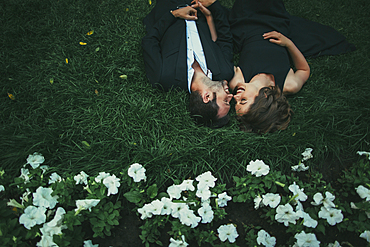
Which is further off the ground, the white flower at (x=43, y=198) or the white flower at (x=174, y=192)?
the white flower at (x=43, y=198)

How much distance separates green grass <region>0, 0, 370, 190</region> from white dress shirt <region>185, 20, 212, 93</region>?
381mm

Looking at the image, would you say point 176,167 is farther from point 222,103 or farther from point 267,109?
point 267,109

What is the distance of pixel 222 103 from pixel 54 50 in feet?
7.58

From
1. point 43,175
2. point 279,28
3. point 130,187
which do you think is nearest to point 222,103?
point 130,187

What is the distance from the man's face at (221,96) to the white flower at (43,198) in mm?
1770

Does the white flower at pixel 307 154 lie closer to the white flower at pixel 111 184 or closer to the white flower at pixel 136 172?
the white flower at pixel 136 172

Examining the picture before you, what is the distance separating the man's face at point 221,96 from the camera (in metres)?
2.57

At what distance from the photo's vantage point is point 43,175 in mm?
2154

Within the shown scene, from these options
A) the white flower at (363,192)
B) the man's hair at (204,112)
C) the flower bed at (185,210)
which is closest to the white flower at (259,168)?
the flower bed at (185,210)

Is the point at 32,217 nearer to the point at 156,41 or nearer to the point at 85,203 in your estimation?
the point at 85,203

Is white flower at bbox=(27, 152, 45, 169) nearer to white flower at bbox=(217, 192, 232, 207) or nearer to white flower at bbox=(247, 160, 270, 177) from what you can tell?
white flower at bbox=(217, 192, 232, 207)

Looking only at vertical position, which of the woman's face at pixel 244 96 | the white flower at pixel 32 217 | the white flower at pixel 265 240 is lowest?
the white flower at pixel 265 240

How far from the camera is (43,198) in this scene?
66.9 inches

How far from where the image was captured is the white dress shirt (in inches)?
109
